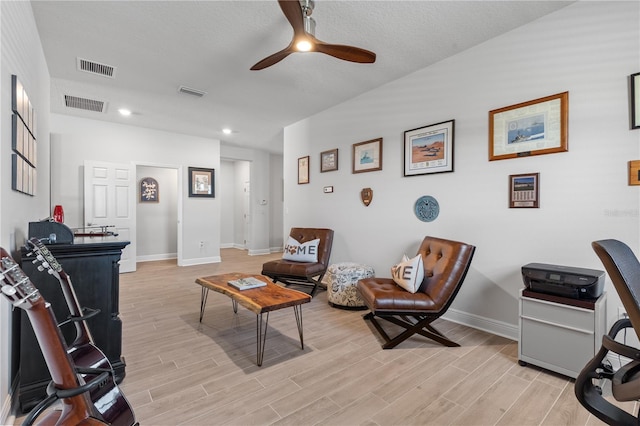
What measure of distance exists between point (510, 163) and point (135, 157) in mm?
5917

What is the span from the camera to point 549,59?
2.49m

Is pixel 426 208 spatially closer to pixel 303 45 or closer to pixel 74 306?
pixel 303 45

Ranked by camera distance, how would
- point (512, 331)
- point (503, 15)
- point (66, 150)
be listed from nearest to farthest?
point (503, 15) → point (512, 331) → point (66, 150)

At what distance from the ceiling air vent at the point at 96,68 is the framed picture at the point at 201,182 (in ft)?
9.56

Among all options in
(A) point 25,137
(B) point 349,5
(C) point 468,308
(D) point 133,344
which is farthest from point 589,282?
(A) point 25,137

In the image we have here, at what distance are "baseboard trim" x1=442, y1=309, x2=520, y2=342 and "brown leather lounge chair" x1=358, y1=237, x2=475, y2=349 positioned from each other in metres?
0.52

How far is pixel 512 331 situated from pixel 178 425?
268 cm

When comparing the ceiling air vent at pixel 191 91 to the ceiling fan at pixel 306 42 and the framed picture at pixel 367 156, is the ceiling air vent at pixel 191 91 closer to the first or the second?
the ceiling fan at pixel 306 42

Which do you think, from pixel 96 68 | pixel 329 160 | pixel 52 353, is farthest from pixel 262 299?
pixel 96 68

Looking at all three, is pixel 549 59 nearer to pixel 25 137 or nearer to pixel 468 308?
pixel 468 308

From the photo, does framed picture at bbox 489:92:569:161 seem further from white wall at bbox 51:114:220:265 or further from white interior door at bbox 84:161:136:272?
white interior door at bbox 84:161:136:272

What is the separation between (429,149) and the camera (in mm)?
3352

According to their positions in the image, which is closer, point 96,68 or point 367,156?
point 96,68

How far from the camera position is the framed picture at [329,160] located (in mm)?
4621
